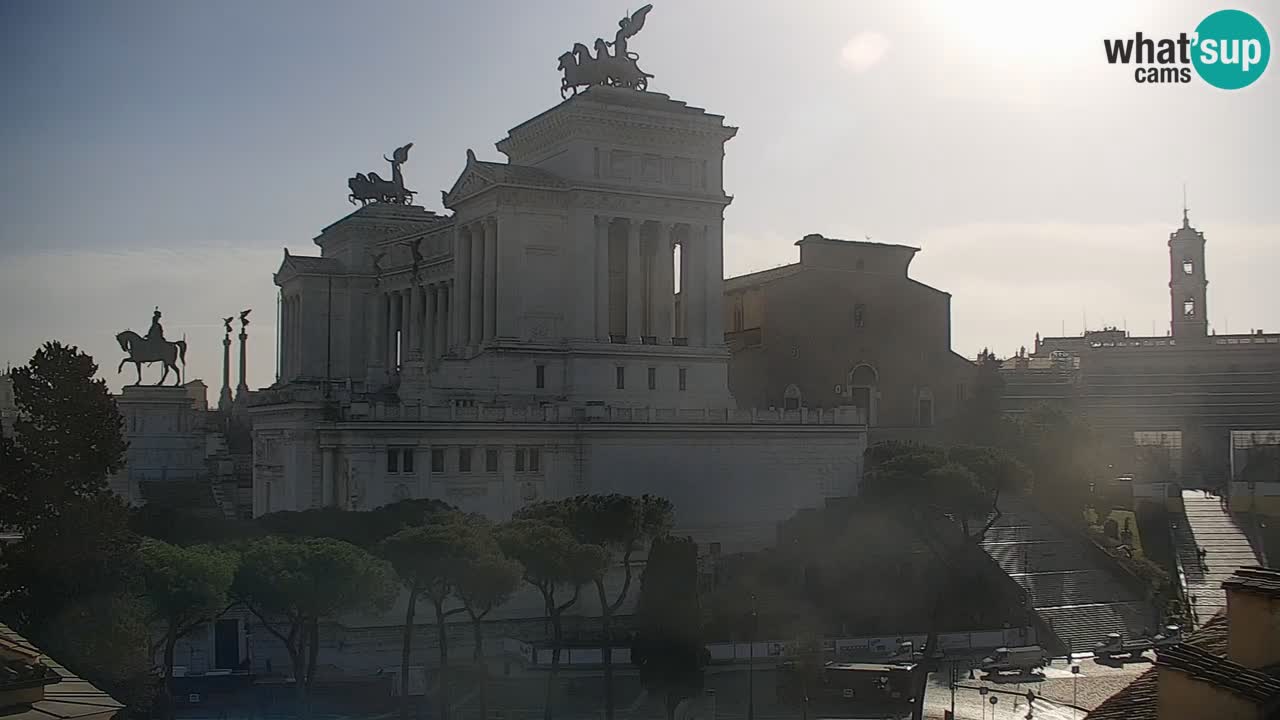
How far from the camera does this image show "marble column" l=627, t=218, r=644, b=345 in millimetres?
63500

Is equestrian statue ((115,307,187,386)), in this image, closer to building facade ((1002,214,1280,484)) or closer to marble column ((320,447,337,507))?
marble column ((320,447,337,507))

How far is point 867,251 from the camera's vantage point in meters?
79.3

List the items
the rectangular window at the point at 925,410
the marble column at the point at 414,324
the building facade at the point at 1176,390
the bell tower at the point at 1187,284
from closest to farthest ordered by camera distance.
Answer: the marble column at the point at 414,324, the rectangular window at the point at 925,410, the building facade at the point at 1176,390, the bell tower at the point at 1187,284

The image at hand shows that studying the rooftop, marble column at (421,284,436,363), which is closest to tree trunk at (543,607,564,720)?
marble column at (421,284,436,363)

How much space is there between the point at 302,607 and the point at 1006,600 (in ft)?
92.2

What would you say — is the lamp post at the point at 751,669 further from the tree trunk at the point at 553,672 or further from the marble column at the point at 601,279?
the marble column at the point at 601,279

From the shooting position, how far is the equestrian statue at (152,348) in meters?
64.3

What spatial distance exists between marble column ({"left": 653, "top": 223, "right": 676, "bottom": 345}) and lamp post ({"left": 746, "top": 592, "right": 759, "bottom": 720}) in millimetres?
17344

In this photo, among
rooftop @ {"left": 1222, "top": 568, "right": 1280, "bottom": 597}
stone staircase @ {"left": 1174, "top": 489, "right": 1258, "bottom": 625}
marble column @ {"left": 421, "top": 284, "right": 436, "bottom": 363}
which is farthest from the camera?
marble column @ {"left": 421, "top": 284, "right": 436, "bottom": 363}

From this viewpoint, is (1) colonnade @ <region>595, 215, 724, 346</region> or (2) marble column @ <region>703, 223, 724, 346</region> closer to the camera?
(1) colonnade @ <region>595, 215, 724, 346</region>

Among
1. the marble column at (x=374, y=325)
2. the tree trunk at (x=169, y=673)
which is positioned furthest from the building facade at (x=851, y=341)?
the tree trunk at (x=169, y=673)

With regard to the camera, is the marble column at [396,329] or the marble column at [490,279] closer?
the marble column at [490,279]

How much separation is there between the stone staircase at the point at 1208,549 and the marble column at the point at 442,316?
3750 centimetres

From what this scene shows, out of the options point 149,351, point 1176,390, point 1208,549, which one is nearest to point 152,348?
point 149,351
